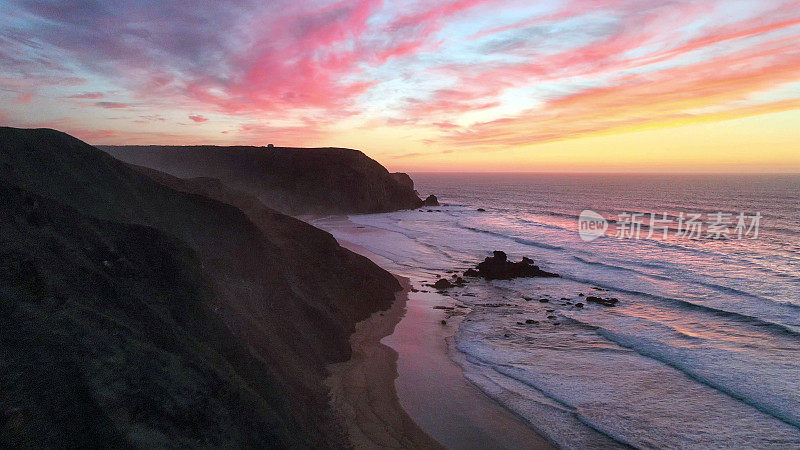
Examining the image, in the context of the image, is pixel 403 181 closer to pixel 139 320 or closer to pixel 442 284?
pixel 442 284

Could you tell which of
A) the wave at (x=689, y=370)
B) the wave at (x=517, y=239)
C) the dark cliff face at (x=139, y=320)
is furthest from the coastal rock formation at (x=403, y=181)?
the dark cliff face at (x=139, y=320)

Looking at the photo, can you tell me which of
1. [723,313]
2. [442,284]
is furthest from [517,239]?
[723,313]

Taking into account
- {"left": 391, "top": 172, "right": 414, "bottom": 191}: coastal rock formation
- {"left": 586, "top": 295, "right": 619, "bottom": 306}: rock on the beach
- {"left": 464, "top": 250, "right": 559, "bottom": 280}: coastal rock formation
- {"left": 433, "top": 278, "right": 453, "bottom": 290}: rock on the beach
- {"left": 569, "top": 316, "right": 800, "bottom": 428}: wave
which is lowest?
{"left": 569, "top": 316, "right": 800, "bottom": 428}: wave

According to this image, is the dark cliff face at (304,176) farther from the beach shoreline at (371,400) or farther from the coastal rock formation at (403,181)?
the beach shoreline at (371,400)

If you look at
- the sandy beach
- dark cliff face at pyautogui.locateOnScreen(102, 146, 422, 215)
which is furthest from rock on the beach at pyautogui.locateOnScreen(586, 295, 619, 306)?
dark cliff face at pyautogui.locateOnScreen(102, 146, 422, 215)

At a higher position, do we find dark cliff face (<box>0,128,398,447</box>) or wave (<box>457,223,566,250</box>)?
dark cliff face (<box>0,128,398,447</box>)

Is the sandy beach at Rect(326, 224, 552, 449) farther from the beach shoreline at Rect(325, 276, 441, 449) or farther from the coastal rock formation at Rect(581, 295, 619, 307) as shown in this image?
the coastal rock formation at Rect(581, 295, 619, 307)
